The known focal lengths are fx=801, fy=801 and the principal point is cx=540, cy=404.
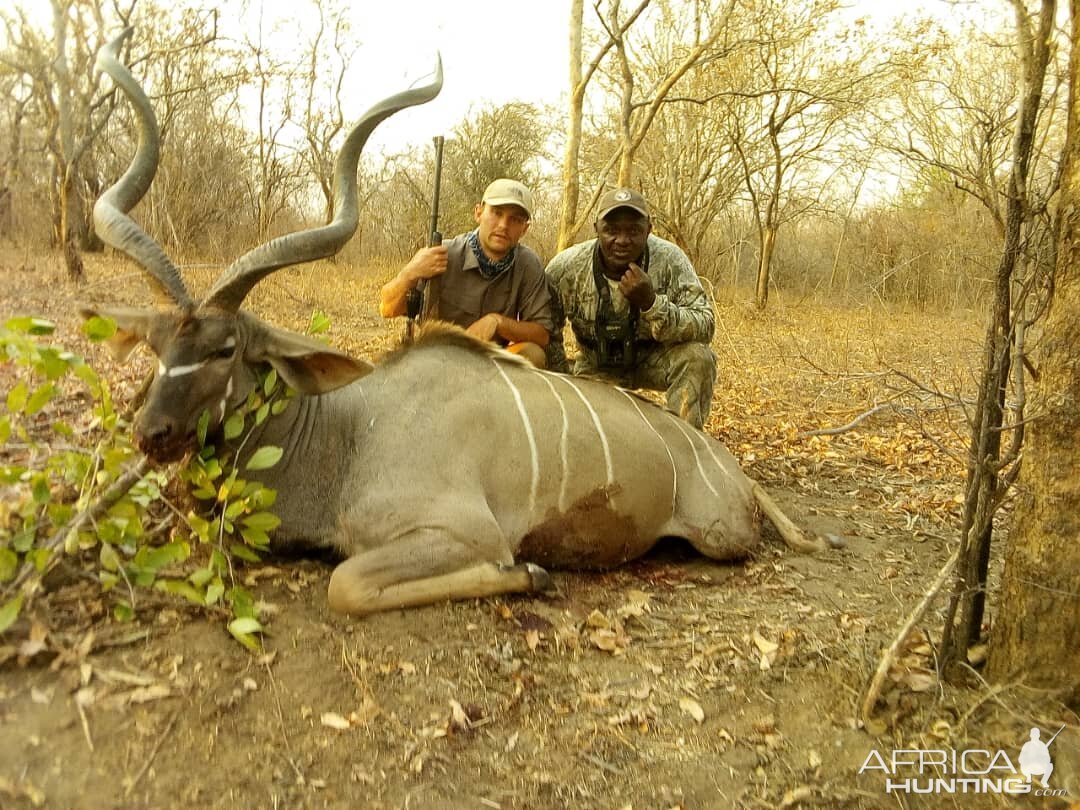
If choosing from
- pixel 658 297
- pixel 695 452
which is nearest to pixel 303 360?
pixel 695 452

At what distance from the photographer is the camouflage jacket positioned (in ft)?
14.6

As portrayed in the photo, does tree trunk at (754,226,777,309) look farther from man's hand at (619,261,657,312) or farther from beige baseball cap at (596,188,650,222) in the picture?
man's hand at (619,261,657,312)

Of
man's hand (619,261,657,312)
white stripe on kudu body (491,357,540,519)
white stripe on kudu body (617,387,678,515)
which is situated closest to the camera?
white stripe on kudu body (491,357,540,519)

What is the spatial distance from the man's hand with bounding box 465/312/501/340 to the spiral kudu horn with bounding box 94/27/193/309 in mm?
1631

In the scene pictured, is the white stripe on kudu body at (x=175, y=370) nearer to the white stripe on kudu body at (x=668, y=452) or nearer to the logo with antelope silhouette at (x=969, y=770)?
the white stripe on kudu body at (x=668, y=452)

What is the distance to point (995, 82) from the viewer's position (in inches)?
440

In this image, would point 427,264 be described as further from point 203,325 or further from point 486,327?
point 203,325

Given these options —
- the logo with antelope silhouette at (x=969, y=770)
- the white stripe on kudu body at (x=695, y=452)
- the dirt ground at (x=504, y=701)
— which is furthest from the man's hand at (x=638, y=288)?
the logo with antelope silhouette at (x=969, y=770)

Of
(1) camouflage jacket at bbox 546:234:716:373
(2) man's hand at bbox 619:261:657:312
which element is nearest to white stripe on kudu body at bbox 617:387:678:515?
(2) man's hand at bbox 619:261:657:312

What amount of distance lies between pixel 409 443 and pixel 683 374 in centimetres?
202

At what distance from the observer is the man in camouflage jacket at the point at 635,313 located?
4.46 meters

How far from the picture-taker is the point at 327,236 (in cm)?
291

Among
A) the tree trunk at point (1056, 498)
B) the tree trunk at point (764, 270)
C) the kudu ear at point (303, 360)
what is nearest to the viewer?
the tree trunk at point (1056, 498)

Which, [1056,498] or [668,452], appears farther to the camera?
[668,452]
